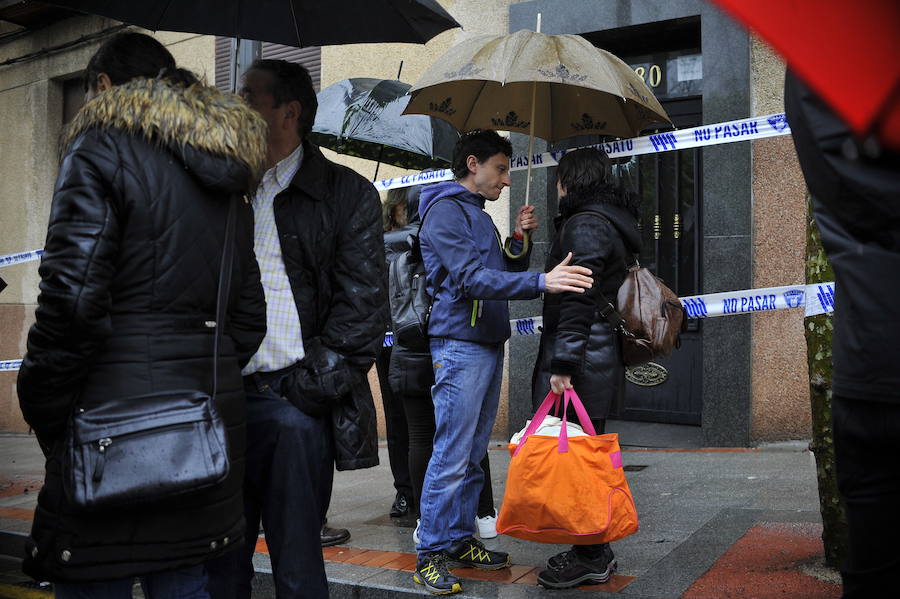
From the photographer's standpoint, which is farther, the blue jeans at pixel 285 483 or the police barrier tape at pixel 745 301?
the police barrier tape at pixel 745 301

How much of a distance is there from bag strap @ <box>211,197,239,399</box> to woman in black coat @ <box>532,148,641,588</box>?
165 centimetres

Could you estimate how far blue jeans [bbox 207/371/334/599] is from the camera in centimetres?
296

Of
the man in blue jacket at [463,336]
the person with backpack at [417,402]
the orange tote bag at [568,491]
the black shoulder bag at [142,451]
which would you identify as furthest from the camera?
the person with backpack at [417,402]

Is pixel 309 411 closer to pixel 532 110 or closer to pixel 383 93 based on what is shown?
pixel 532 110

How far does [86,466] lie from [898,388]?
1.83 metres

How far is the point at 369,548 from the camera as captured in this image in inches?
192

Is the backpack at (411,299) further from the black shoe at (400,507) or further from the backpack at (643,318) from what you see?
the black shoe at (400,507)

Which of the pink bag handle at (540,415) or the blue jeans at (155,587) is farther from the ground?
the pink bag handle at (540,415)

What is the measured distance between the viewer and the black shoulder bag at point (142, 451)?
2293mm

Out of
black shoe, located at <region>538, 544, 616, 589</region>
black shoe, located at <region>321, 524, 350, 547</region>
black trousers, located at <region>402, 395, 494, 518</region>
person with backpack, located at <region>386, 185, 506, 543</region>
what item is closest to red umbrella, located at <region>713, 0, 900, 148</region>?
black shoe, located at <region>538, 544, 616, 589</region>

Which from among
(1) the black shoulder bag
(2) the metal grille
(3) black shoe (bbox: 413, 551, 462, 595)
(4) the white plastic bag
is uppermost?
(2) the metal grille

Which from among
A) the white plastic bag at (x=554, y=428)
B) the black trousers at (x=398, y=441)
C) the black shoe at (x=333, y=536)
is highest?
the white plastic bag at (x=554, y=428)

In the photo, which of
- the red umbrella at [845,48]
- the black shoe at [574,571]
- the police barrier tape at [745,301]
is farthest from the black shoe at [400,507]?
the red umbrella at [845,48]

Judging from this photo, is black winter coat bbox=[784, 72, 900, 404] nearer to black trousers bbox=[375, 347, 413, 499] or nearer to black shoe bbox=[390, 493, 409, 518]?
black trousers bbox=[375, 347, 413, 499]
